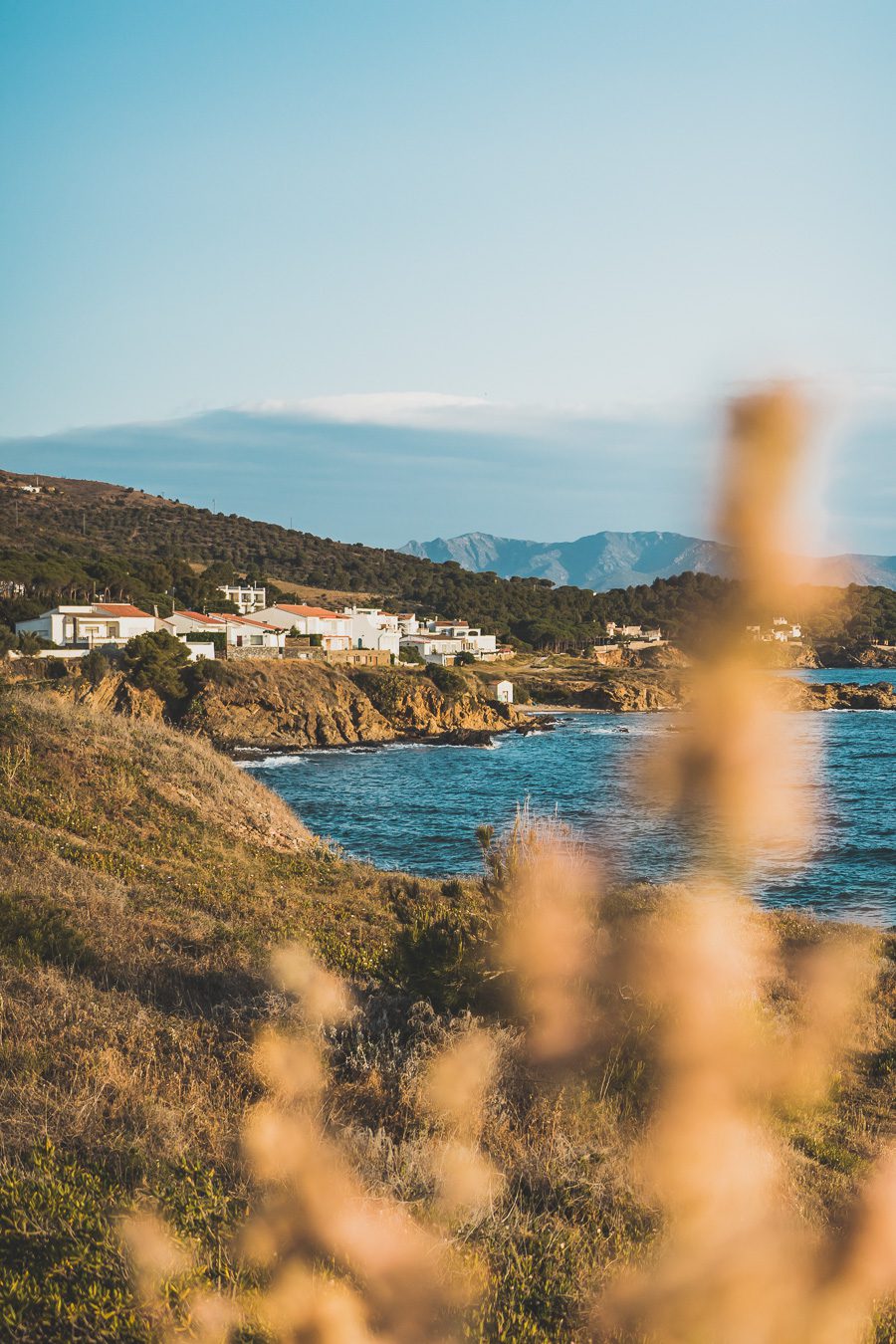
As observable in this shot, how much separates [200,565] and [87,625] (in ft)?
202

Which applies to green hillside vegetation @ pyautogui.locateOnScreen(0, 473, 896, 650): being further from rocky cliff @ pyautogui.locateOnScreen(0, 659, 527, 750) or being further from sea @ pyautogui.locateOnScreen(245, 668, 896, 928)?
sea @ pyautogui.locateOnScreen(245, 668, 896, 928)

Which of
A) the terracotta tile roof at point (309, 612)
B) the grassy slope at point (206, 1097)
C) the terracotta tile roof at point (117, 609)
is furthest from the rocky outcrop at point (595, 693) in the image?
the grassy slope at point (206, 1097)

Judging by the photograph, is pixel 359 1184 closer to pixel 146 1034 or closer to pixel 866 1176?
pixel 146 1034

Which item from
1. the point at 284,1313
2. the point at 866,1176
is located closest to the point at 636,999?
the point at 866,1176

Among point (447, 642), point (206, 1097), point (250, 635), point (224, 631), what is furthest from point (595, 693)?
point (206, 1097)

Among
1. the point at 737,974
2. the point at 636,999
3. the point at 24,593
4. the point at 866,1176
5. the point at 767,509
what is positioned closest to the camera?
the point at 767,509

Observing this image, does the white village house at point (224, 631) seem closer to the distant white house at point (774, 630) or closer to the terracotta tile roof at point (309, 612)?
the terracotta tile roof at point (309, 612)

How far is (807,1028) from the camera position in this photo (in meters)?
10.1

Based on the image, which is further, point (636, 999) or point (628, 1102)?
point (636, 999)

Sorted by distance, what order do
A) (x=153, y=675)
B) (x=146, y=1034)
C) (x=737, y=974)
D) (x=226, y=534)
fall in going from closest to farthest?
(x=146, y=1034) → (x=737, y=974) → (x=153, y=675) → (x=226, y=534)

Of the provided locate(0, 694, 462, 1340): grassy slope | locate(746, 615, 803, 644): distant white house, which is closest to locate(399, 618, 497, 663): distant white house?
locate(0, 694, 462, 1340): grassy slope

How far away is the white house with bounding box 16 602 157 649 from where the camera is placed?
6456 cm

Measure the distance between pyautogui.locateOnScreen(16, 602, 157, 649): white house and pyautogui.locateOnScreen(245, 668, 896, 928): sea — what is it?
19487mm

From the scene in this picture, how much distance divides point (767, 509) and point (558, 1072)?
5933 mm
